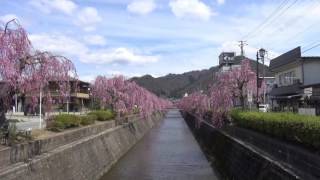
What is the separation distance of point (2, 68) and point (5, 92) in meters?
1.41

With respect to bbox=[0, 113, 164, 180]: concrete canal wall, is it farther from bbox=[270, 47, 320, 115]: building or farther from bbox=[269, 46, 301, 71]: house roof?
bbox=[269, 46, 301, 71]: house roof

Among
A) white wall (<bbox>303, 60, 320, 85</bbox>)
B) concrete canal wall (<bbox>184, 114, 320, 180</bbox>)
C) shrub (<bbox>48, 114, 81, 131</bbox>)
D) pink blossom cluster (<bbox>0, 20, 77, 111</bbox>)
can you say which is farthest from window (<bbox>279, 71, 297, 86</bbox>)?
pink blossom cluster (<bbox>0, 20, 77, 111</bbox>)

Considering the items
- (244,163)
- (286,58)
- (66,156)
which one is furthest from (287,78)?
(66,156)

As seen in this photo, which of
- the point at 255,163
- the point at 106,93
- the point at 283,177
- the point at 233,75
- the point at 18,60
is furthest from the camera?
the point at 106,93

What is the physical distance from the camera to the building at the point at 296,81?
144ft

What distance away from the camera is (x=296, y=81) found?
50.4 meters

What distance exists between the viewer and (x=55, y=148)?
21391 millimetres

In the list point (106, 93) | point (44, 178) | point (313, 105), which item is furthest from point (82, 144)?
point (106, 93)

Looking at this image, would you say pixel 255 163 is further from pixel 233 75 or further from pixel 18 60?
pixel 233 75

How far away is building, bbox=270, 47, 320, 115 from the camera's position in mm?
43806

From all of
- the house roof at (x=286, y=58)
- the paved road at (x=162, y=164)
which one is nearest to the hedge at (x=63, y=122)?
the paved road at (x=162, y=164)

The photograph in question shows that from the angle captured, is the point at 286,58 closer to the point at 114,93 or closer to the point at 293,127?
the point at 114,93

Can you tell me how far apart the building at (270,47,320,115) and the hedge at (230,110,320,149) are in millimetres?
19514

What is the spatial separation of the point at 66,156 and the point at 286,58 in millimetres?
36982
